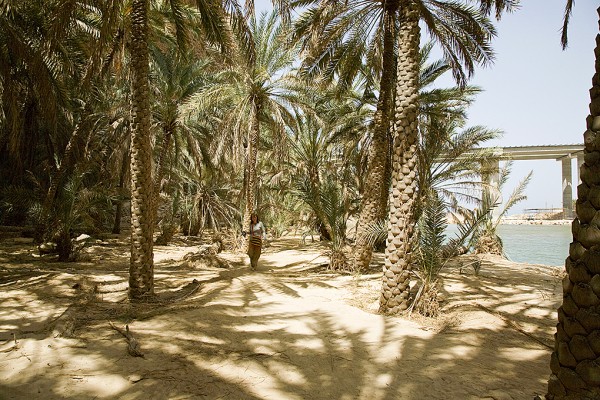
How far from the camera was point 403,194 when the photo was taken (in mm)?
6199

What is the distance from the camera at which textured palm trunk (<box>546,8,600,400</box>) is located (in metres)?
1.75

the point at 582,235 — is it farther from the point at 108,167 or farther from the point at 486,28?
→ the point at 108,167

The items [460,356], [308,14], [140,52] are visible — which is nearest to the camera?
[460,356]

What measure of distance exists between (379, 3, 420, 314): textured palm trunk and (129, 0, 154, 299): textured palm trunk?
4.34m

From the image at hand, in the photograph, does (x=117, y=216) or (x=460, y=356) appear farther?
(x=117, y=216)

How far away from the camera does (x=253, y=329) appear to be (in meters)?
5.28

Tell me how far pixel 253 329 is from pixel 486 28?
9.84 m

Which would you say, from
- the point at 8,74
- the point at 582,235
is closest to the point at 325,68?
the point at 8,74

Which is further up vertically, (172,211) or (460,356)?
(172,211)

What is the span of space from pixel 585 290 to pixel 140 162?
654 centimetres

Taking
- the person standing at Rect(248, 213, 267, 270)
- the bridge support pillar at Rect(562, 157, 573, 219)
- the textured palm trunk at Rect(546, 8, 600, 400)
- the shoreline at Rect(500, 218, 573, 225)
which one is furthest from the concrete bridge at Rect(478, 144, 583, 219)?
the textured palm trunk at Rect(546, 8, 600, 400)

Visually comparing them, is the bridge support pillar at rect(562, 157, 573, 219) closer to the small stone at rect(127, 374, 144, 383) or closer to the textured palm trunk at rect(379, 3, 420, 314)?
the textured palm trunk at rect(379, 3, 420, 314)

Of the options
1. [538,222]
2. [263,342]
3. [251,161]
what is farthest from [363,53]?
[538,222]

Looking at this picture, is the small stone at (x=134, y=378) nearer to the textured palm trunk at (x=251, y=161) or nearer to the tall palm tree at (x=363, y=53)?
the tall palm tree at (x=363, y=53)
